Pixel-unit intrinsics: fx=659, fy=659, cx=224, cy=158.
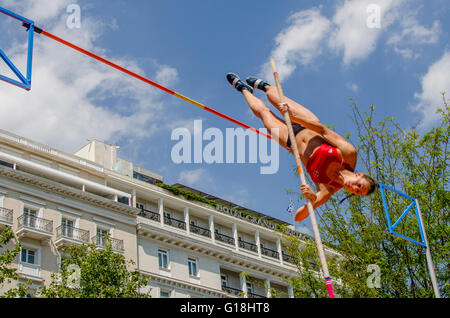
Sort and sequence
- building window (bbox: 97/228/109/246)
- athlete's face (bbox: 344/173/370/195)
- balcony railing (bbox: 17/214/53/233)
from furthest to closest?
building window (bbox: 97/228/109/246), balcony railing (bbox: 17/214/53/233), athlete's face (bbox: 344/173/370/195)

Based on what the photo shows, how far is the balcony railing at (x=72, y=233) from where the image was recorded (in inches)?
1242

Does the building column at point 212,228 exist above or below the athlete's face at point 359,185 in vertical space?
above

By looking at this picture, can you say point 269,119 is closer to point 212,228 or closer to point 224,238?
point 212,228

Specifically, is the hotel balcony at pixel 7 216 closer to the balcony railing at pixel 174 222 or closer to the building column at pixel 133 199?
the building column at pixel 133 199

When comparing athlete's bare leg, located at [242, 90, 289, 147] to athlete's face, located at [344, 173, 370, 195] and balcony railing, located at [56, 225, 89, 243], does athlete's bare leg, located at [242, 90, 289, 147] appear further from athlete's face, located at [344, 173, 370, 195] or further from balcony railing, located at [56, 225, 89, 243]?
balcony railing, located at [56, 225, 89, 243]

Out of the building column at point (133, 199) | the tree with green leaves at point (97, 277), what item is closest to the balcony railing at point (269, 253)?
the building column at point (133, 199)

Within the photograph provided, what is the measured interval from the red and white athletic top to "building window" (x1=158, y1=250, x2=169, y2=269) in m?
28.6

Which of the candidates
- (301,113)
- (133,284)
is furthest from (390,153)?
(301,113)

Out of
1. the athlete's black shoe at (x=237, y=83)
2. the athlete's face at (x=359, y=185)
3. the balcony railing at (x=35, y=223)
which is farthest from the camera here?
the balcony railing at (x=35, y=223)

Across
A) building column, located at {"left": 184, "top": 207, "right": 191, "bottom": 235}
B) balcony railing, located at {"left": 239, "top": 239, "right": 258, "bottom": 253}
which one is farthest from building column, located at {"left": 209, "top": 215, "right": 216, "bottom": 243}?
balcony railing, located at {"left": 239, "top": 239, "right": 258, "bottom": 253}

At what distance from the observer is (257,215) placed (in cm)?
4584

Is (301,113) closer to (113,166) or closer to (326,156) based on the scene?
(326,156)

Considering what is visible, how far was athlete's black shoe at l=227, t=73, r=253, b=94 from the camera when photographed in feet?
33.0

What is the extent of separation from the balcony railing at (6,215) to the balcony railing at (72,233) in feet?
7.99
